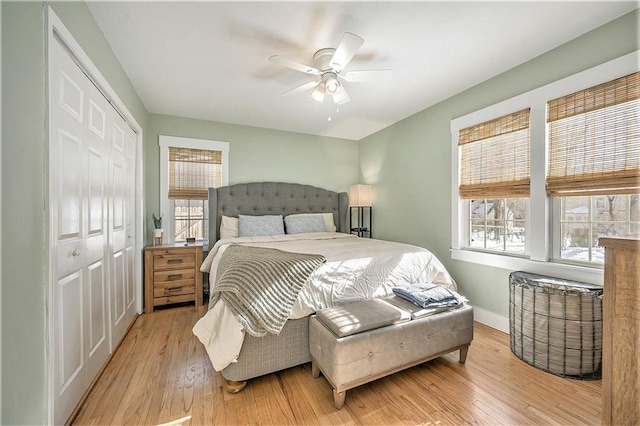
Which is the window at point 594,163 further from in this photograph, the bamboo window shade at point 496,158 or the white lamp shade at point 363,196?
the white lamp shade at point 363,196

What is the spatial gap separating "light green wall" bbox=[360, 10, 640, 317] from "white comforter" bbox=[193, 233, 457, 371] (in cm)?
57

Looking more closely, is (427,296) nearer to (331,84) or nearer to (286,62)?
(331,84)

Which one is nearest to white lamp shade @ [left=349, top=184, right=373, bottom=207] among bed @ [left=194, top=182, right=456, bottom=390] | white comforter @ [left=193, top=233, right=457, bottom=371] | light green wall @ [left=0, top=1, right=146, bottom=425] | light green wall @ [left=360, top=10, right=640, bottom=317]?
light green wall @ [left=360, top=10, right=640, bottom=317]

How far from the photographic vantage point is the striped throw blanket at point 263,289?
5.17ft

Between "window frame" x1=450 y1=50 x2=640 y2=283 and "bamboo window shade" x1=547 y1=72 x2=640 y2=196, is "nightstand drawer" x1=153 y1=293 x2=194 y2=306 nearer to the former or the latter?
"window frame" x1=450 y1=50 x2=640 y2=283

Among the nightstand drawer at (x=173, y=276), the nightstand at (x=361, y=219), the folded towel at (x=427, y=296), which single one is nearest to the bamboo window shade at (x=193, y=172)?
the nightstand drawer at (x=173, y=276)

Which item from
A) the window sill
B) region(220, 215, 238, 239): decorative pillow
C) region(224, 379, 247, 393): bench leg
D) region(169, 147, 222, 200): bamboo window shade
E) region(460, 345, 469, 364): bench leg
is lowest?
region(224, 379, 247, 393): bench leg

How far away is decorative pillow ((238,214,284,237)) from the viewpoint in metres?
3.44

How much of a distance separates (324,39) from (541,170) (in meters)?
2.08

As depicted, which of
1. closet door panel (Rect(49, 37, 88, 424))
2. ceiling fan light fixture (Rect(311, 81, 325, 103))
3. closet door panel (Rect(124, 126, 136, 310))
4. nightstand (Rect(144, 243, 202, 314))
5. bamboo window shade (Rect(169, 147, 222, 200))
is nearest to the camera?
closet door panel (Rect(49, 37, 88, 424))

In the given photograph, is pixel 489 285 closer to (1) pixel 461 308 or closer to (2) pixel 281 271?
(1) pixel 461 308

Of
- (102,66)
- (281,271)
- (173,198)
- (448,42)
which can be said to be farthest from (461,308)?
(173,198)

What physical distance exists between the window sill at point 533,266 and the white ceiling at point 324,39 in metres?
1.76

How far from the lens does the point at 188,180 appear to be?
366cm
